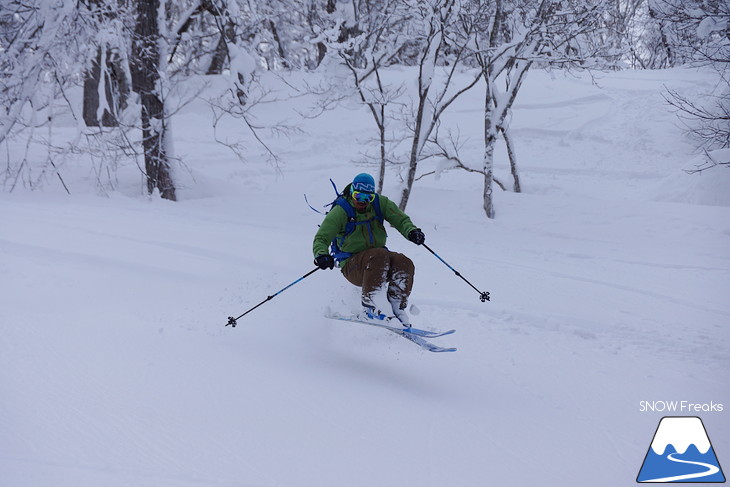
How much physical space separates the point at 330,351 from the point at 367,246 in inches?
42.5

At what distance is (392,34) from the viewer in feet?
44.5

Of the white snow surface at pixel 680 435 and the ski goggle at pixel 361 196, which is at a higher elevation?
the ski goggle at pixel 361 196

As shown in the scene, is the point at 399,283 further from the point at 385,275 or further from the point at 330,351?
the point at 330,351

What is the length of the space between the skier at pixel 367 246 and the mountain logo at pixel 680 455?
2.17 metres

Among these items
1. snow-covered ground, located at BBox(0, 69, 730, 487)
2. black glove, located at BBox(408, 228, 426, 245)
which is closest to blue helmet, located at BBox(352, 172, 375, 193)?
black glove, located at BBox(408, 228, 426, 245)

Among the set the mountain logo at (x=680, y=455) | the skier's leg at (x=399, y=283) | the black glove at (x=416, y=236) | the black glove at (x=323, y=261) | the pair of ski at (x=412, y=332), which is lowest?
the mountain logo at (x=680, y=455)

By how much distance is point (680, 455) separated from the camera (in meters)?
3.76

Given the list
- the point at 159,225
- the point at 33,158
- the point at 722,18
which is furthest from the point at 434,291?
the point at 33,158

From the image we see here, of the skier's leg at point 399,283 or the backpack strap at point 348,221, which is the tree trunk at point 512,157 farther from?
the skier's leg at point 399,283

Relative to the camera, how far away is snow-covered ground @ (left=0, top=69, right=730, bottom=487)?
3.34 meters

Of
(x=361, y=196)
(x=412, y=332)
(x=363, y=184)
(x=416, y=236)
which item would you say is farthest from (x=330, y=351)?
(x=363, y=184)

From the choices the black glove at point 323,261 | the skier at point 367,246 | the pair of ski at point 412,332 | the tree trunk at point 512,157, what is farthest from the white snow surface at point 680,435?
the tree trunk at point 512,157

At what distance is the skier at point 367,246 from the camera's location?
5043 millimetres

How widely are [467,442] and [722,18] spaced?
29.6ft
